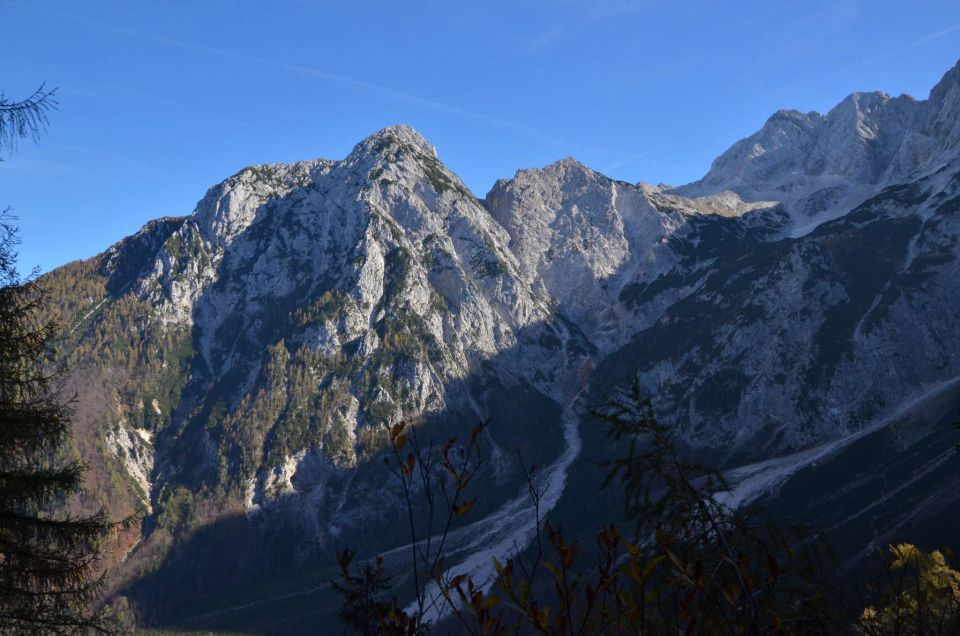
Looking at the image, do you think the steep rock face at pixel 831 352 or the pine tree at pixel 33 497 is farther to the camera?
the steep rock face at pixel 831 352

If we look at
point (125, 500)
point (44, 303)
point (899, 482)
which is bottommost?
point (899, 482)

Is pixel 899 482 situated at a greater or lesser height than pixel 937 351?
lesser

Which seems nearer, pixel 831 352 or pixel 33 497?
pixel 33 497

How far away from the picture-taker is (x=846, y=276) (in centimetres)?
19425

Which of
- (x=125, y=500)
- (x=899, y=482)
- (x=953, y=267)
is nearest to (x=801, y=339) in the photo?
(x=953, y=267)

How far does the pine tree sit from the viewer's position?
1280 centimetres

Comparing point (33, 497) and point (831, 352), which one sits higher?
point (33, 497)

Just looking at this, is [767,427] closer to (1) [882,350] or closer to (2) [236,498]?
(1) [882,350]

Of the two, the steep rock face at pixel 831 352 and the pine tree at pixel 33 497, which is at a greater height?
the pine tree at pixel 33 497

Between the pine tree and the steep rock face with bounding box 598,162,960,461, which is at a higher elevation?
the pine tree

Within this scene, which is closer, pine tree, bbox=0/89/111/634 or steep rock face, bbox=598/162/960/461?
pine tree, bbox=0/89/111/634

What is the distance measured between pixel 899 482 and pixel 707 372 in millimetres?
82056

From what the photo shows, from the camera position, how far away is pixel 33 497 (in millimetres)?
13398

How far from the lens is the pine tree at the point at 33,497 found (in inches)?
504
